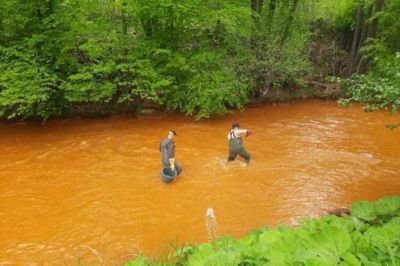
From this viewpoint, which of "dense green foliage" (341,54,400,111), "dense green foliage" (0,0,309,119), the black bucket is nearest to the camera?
"dense green foliage" (341,54,400,111)

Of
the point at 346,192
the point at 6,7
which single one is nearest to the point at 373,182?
the point at 346,192

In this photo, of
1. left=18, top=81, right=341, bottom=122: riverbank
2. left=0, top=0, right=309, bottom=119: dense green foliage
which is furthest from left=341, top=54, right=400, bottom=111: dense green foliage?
left=18, top=81, right=341, bottom=122: riverbank

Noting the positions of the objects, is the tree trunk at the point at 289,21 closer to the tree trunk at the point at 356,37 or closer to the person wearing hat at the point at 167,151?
the tree trunk at the point at 356,37

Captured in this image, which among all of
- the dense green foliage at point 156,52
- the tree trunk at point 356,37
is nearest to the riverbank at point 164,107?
the dense green foliage at point 156,52

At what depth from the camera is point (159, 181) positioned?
11.3 metres

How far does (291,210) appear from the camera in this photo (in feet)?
31.6

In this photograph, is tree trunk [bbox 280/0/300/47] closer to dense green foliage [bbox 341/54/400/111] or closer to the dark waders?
the dark waders

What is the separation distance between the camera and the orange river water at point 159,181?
8.74 meters

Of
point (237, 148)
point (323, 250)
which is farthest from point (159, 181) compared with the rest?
point (323, 250)

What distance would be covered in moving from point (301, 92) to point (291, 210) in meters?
11.0

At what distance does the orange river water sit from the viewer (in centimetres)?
874

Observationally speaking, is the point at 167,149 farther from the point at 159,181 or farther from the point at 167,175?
the point at 159,181

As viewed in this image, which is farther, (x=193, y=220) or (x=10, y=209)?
(x=10, y=209)

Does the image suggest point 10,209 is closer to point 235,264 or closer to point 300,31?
point 235,264
